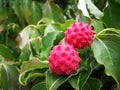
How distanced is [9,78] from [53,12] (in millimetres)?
594

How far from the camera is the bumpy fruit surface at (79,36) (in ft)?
2.78

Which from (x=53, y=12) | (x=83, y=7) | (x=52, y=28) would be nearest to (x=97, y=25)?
(x=83, y=7)

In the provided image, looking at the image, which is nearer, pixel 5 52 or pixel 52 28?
pixel 52 28

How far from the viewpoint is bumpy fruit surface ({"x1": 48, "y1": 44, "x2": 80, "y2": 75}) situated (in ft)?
2.69

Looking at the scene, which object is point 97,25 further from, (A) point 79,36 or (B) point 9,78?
(B) point 9,78

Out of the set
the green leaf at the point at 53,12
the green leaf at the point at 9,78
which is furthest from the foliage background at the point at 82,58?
the green leaf at the point at 53,12

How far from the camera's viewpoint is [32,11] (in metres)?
1.58

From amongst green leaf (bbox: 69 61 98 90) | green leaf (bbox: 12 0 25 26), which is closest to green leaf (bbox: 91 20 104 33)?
green leaf (bbox: 69 61 98 90)

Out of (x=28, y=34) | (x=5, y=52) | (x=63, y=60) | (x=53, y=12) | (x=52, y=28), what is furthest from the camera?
(x=53, y=12)

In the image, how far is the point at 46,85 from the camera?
0.84 metres

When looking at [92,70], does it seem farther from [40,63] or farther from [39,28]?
[39,28]

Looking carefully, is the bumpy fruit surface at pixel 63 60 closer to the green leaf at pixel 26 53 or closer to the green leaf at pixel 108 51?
the green leaf at pixel 108 51

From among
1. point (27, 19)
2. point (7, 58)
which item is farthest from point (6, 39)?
point (7, 58)

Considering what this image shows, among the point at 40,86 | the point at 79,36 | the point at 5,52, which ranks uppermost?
the point at 79,36
